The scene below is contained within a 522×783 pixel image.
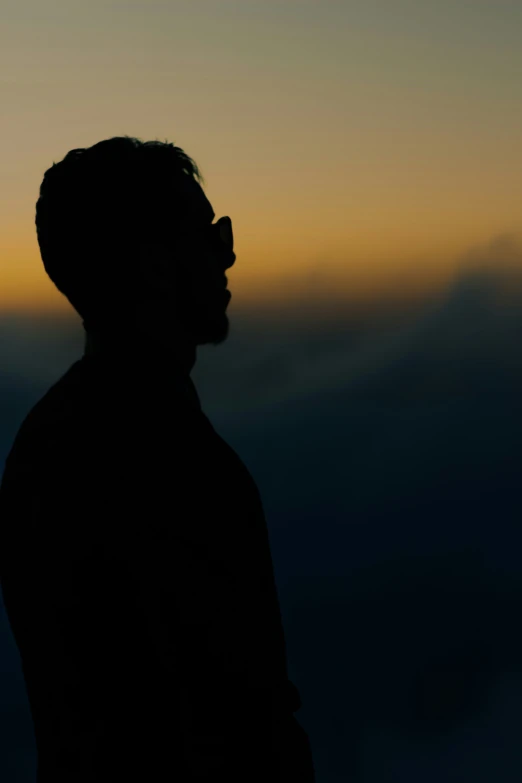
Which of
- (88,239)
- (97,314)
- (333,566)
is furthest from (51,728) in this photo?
(333,566)

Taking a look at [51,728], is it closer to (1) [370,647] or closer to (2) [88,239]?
(2) [88,239]

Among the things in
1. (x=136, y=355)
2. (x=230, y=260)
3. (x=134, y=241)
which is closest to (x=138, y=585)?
(x=136, y=355)

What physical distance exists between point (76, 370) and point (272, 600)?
69cm

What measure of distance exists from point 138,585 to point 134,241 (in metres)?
0.84

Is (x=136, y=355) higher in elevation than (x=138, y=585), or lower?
higher

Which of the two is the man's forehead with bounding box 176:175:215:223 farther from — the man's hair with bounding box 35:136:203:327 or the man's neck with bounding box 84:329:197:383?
the man's neck with bounding box 84:329:197:383

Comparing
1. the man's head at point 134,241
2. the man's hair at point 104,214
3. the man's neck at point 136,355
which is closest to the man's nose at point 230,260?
the man's head at point 134,241

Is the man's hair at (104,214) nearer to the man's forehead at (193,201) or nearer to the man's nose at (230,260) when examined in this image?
the man's forehead at (193,201)

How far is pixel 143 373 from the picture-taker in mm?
1867

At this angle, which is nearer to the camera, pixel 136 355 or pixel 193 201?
pixel 136 355

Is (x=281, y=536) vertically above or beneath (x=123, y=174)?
above

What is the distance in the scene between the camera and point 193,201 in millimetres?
2154

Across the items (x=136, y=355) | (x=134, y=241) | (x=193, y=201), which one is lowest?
(x=136, y=355)

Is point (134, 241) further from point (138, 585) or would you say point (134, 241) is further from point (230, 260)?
point (138, 585)
